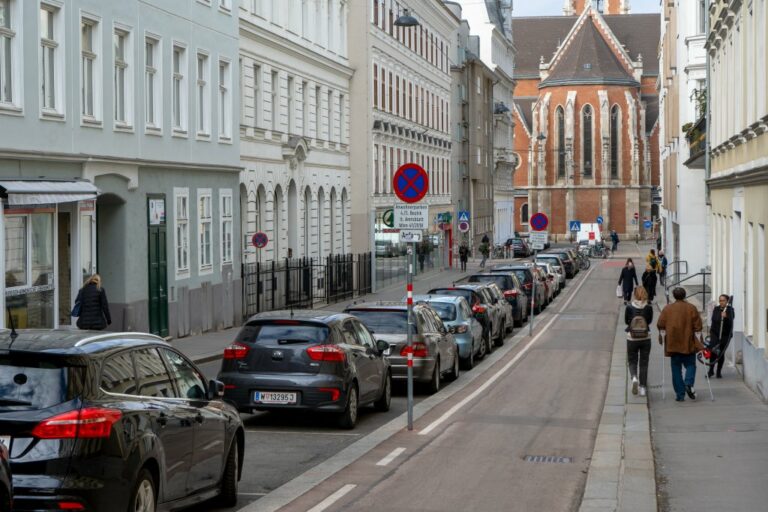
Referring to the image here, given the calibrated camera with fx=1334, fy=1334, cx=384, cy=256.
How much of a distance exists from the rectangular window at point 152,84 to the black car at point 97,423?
1935cm

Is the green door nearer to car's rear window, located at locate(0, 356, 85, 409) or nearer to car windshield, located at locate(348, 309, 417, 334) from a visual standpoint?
car windshield, located at locate(348, 309, 417, 334)

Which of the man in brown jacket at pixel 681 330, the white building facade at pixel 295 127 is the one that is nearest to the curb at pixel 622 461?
the man in brown jacket at pixel 681 330

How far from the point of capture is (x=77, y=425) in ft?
26.1

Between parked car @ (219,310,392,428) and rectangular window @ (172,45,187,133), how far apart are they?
609 inches

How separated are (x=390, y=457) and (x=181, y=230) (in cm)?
1764

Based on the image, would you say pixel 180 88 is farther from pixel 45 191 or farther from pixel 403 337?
pixel 403 337

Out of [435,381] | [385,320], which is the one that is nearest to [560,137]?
[435,381]

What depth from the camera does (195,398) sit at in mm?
10133

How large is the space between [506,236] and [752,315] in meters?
87.6

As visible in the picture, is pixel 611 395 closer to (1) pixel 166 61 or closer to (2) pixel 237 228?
(1) pixel 166 61

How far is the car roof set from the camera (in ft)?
27.6

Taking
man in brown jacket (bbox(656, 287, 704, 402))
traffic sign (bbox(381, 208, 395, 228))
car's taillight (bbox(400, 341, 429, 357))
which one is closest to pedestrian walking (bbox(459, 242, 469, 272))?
traffic sign (bbox(381, 208, 395, 228))

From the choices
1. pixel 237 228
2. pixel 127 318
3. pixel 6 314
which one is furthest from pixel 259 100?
pixel 6 314

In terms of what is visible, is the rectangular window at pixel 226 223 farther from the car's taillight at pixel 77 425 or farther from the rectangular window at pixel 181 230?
the car's taillight at pixel 77 425
